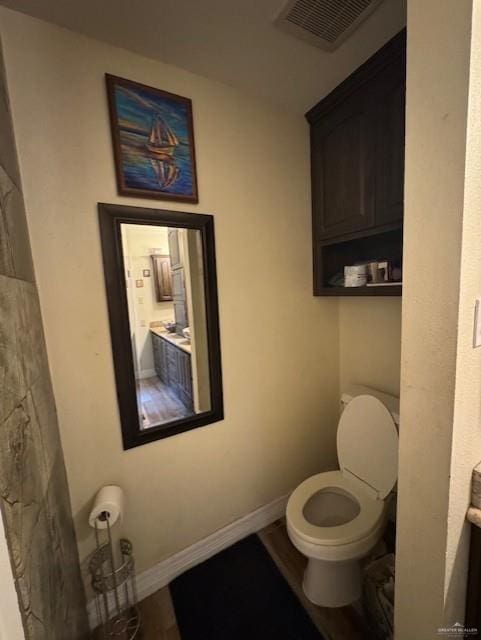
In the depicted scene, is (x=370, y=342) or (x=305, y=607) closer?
(x=305, y=607)

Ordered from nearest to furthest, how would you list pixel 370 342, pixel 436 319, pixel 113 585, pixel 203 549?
pixel 436 319 < pixel 113 585 < pixel 203 549 < pixel 370 342

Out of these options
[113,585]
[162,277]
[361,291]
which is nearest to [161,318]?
[162,277]

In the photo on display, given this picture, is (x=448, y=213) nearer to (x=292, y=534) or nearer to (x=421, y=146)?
(x=421, y=146)

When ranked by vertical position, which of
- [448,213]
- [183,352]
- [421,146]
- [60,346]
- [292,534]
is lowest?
[292,534]

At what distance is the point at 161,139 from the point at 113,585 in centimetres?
186

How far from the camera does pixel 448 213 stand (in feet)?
1.96

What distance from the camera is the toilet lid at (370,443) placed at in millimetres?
1225

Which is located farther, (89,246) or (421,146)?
(89,246)

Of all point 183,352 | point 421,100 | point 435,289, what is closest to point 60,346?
point 183,352

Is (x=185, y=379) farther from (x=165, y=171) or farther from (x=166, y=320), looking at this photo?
(x=165, y=171)

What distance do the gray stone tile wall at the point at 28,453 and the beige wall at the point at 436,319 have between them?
0.92 meters

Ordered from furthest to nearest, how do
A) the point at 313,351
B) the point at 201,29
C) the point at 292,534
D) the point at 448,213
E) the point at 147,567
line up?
the point at 313,351 < the point at 147,567 < the point at 292,534 < the point at 201,29 < the point at 448,213

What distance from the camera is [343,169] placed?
53.7 inches

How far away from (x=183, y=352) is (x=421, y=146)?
1.18m
